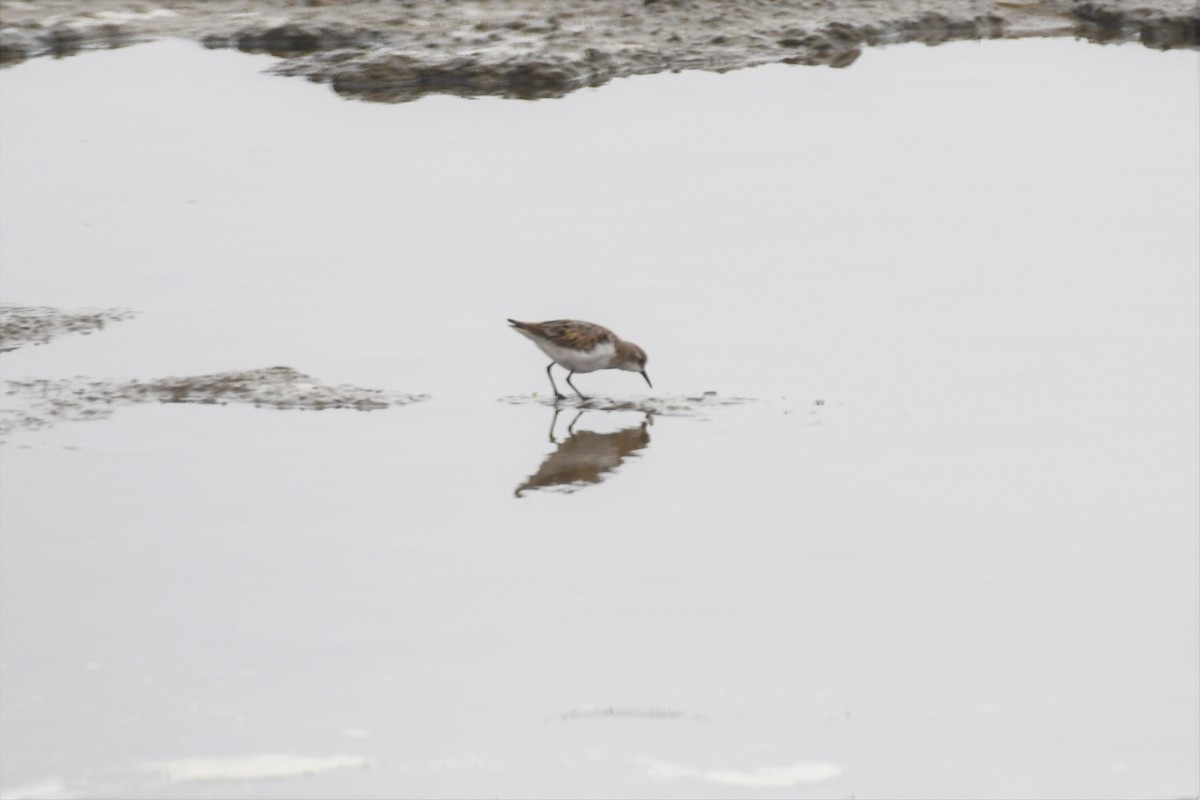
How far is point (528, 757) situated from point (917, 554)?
209 centimetres

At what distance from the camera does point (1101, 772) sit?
17.4ft

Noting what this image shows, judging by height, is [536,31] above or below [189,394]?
above

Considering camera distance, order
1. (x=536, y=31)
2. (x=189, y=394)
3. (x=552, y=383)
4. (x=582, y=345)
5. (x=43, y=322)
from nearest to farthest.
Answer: (x=189, y=394) < (x=582, y=345) < (x=552, y=383) < (x=43, y=322) < (x=536, y=31)

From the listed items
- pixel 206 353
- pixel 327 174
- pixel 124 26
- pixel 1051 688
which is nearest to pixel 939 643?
pixel 1051 688

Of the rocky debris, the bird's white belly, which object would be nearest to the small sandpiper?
the bird's white belly

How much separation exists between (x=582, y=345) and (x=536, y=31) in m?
8.67

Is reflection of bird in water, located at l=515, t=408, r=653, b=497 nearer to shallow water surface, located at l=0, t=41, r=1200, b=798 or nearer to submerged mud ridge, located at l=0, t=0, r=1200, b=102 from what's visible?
shallow water surface, located at l=0, t=41, r=1200, b=798

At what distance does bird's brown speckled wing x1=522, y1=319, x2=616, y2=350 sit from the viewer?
8.91 meters

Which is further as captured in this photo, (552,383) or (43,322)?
(43,322)

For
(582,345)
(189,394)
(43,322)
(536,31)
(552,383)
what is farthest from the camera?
(536,31)

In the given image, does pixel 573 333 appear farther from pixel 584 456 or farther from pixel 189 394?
pixel 189 394

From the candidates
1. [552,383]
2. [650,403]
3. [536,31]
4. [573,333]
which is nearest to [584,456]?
[650,403]

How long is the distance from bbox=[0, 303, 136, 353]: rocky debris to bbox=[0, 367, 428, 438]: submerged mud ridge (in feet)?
2.28

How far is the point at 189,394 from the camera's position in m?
8.66
